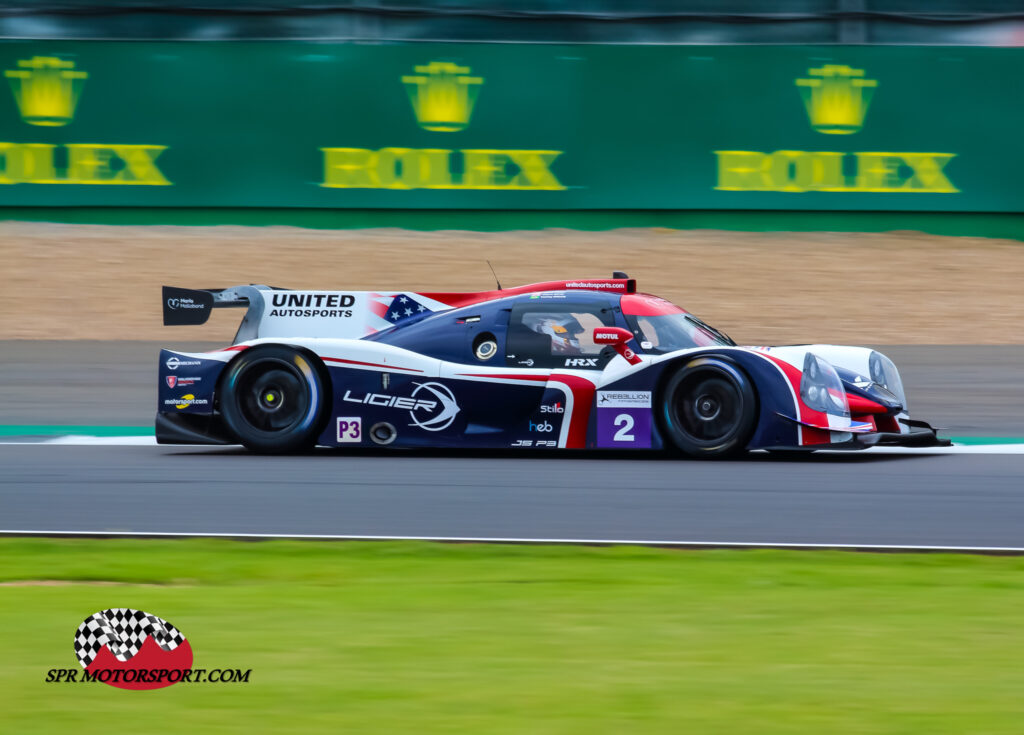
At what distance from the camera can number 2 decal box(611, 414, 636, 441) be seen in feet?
32.4

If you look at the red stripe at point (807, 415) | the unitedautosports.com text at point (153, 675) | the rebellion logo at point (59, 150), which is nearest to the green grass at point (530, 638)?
the unitedautosports.com text at point (153, 675)

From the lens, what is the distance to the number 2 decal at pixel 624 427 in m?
9.88

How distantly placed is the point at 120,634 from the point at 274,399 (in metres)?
6.18

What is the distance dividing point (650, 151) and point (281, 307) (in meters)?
11.0

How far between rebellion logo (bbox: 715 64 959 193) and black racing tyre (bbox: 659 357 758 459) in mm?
11455

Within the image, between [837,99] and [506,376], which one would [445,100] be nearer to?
[837,99]

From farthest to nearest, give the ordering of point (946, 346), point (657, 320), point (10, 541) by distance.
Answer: point (946, 346) < point (657, 320) < point (10, 541)

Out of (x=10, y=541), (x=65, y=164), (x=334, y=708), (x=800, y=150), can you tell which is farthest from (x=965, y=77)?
(x=334, y=708)

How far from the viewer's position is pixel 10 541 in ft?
24.0

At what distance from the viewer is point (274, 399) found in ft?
34.5

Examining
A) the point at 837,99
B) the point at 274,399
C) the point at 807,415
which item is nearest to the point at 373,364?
the point at 274,399

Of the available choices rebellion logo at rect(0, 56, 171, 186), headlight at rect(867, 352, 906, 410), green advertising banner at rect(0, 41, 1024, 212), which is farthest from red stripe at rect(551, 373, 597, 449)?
rebellion logo at rect(0, 56, 171, 186)

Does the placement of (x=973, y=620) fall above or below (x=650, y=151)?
A: below

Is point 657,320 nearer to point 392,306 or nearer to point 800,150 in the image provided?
point 392,306
